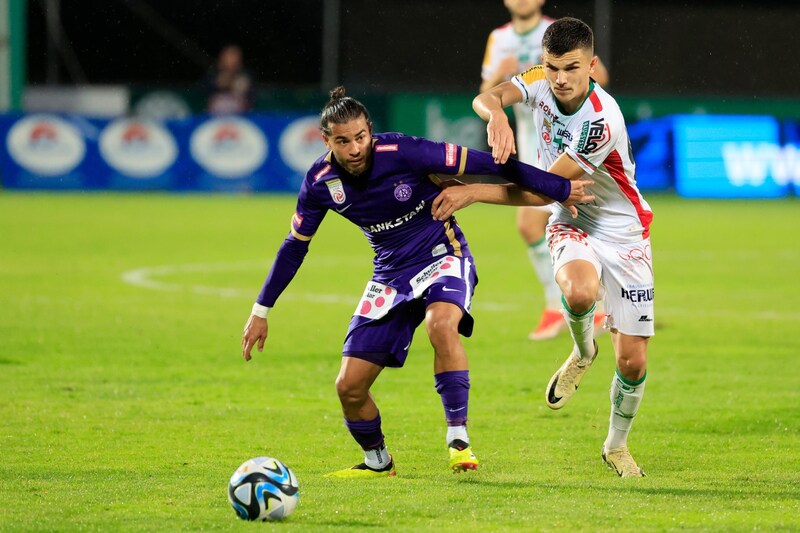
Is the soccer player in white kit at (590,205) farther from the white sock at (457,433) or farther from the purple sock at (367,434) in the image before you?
the purple sock at (367,434)

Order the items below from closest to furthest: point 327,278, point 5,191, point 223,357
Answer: point 223,357 → point 327,278 → point 5,191

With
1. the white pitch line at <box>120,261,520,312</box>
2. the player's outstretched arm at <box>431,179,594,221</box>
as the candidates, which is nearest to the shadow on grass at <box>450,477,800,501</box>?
the player's outstretched arm at <box>431,179,594,221</box>

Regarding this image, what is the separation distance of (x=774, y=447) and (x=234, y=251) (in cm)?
1033

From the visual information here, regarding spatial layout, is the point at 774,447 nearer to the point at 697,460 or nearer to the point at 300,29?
the point at 697,460

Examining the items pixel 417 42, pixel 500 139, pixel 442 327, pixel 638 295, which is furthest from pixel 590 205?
pixel 417 42

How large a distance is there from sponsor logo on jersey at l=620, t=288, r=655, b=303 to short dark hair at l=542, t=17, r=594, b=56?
3.73ft

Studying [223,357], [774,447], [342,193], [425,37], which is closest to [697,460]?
[774,447]

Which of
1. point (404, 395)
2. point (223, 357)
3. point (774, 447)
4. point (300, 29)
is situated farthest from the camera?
point (300, 29)

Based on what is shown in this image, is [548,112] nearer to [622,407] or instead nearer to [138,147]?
[622,407]

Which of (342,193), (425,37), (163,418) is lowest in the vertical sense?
(163,418)

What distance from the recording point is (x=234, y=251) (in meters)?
16.0

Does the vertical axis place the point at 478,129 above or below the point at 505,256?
above

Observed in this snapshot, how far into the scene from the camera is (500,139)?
578 cm

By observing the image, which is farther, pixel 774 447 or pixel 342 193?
pixel 774 447
